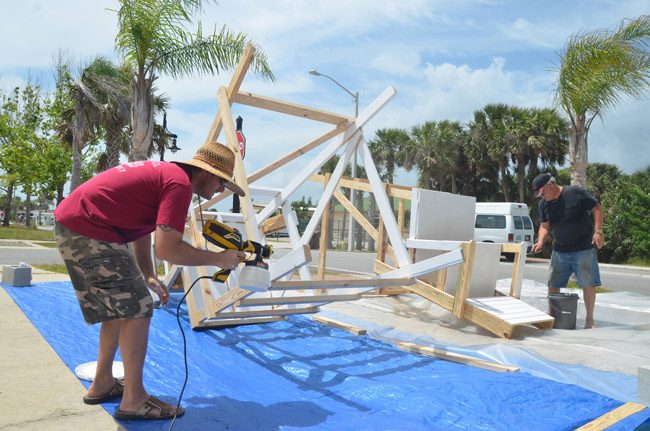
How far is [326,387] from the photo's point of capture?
143 inches

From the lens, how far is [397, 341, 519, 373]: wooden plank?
409 centimetres

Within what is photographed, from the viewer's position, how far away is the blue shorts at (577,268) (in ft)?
18.9

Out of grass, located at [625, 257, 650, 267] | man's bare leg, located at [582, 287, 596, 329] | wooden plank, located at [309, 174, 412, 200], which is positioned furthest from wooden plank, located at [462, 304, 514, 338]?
grass, located at [625, 257, 650, 267]

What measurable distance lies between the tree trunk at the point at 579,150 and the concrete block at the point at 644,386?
8748 mm

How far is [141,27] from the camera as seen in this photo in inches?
391

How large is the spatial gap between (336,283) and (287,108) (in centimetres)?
232

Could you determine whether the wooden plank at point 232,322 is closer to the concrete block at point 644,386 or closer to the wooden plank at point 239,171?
the wooden plank at point 239,171

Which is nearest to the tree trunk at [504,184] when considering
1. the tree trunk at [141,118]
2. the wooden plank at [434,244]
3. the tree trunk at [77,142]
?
the tree trunk at [77,142]

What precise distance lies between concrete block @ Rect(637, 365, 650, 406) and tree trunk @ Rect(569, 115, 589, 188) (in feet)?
28.7

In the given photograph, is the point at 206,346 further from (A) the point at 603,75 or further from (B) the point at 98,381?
(A) the point at 603,75

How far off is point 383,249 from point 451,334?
184cm

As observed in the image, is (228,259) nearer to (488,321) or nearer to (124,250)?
(124,250)

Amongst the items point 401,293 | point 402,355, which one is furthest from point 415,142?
point 402,355

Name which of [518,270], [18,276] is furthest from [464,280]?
[18,276]
